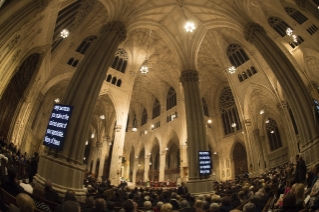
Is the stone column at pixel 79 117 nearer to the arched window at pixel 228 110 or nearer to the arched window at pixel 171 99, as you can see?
the arched window at pixel 171 99

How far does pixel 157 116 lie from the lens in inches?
1244

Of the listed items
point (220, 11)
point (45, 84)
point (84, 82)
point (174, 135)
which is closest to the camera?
point (84, 82)

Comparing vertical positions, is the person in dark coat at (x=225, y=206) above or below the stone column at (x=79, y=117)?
below

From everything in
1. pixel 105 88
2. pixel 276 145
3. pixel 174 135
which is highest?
pixel 105 88

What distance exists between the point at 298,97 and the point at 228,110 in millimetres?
19613

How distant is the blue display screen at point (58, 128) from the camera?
6469mm

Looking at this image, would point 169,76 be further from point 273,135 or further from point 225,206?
point 225,206

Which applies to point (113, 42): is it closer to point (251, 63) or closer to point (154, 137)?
point (251, 63)

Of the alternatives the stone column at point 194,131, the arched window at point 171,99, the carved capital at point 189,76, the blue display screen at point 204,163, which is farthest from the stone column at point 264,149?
the carved capital at point 189,76

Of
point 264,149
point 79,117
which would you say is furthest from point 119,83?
point 264,149

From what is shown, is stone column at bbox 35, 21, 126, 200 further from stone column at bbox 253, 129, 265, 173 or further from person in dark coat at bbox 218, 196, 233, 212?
stone column at bbox 253, 129, 265, 173

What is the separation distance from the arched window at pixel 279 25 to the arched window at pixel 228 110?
469 inches

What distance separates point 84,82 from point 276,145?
2296 centimetres

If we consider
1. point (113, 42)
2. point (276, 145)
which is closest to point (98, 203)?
point (113, 42)
